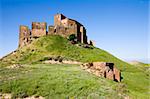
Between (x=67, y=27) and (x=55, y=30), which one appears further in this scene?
(x=67, y=27)

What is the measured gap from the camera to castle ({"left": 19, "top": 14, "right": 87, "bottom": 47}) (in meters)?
51.5

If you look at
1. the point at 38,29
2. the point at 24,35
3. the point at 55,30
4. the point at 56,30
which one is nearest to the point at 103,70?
the point at 56,30

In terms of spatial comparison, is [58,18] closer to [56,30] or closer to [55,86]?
[56,30]

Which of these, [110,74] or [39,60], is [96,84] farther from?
[39,60]

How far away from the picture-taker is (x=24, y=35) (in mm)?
52719

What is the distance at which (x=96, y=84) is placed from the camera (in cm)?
2234

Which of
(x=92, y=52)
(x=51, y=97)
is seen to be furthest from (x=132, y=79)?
(x=51, y=97)

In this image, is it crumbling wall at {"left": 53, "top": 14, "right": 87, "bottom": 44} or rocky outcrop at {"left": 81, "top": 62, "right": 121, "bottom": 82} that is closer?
rocky outcrop at {"left": 81, "top": 62, "right": 121, "bottom": 82}

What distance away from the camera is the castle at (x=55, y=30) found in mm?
51469

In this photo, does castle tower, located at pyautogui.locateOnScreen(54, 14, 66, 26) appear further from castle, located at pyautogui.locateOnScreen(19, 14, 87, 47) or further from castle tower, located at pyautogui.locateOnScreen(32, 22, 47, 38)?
castle tower, located at pyautogui.locateOnScreen(32, 22, 47, 38)

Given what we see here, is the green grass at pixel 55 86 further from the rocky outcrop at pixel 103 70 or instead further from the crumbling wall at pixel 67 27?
the crumbling wall at pixel 67 27

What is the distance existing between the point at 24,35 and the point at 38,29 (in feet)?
11.4

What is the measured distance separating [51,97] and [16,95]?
312 centimetres

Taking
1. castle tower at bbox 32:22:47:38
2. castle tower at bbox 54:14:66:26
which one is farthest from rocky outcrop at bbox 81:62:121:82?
castle tower at bbox 54:14:66:26
